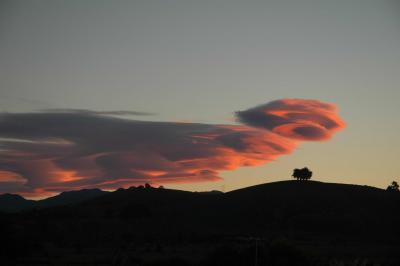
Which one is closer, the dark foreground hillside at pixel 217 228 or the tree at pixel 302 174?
the dark foreground hillside at pixel 217 228

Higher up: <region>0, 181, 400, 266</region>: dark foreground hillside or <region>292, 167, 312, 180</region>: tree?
<region>292, 167, 312, 180</region>: tree

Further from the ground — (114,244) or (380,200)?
(380,200)

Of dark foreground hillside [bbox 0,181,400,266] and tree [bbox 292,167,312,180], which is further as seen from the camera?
tree [bbox 292,167,312,180]

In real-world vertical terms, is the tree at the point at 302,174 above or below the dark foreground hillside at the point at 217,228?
above

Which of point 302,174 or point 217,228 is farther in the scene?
point 302,174

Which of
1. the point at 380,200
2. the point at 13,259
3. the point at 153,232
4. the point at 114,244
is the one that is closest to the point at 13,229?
the point at 13,259

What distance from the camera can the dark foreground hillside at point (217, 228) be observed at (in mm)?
59875

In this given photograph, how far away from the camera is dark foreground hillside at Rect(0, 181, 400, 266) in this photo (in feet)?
196

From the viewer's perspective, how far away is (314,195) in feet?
416

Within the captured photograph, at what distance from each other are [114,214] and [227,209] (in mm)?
24313

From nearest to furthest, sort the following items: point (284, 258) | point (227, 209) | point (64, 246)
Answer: point (284, 258) → point (64, 246) → point (227, 209)

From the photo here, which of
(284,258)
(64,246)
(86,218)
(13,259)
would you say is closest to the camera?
(284,258)

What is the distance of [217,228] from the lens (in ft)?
346

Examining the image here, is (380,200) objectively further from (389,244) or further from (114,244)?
(114,244)
